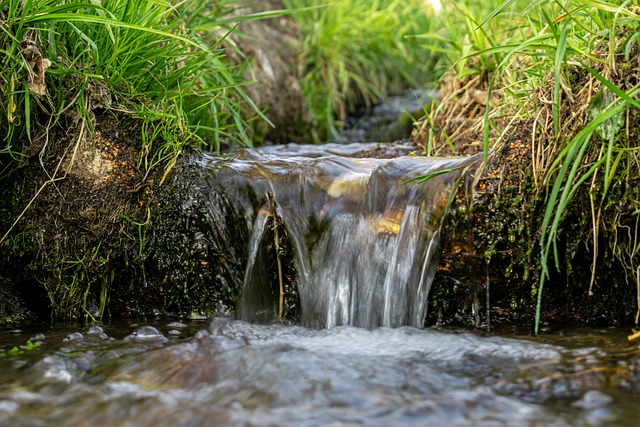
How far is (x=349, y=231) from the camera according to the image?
256 centimetres

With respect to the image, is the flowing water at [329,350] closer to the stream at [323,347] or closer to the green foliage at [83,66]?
the stream at [323,347]

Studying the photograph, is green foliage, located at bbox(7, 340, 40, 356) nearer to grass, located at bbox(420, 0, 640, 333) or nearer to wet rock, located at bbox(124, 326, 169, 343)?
wet rock, located at bbox(124, 326, 169, 343)

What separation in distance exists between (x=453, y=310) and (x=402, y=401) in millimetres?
909

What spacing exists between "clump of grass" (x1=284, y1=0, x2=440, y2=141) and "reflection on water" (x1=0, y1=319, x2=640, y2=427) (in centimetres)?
366

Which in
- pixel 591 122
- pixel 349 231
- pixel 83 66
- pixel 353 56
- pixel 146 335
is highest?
pixel 353 56

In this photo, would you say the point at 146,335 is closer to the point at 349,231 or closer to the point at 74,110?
the point at 349,231

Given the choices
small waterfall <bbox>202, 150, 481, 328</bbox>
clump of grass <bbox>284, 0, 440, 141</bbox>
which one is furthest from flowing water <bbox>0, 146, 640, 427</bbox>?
clump of grass <bbox>284, 0, 440, 141</bbox>

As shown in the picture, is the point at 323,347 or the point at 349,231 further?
the point at 349,231

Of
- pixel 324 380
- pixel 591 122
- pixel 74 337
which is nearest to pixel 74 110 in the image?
pixel 74 337

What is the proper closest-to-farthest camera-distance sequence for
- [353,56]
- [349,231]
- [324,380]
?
[324,380]
[349,231]
[353,56]

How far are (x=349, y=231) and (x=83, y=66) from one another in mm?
1206

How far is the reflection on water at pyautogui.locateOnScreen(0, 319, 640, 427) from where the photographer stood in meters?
1.57

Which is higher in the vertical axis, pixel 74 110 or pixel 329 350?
pixel 74 110

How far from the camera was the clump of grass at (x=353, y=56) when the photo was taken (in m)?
5.88
